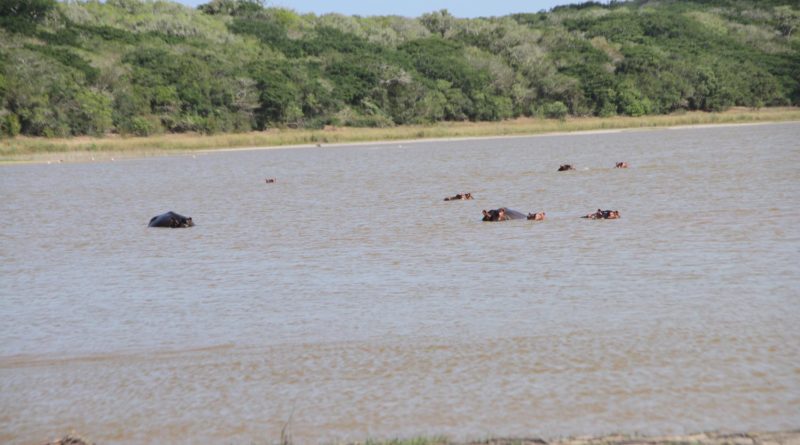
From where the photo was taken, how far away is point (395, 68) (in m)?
66.6

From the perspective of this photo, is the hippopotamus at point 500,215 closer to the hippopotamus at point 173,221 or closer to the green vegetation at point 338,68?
the hippopotamus at point 173,221

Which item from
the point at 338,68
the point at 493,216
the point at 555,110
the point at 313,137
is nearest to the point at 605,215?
the point at 493,216

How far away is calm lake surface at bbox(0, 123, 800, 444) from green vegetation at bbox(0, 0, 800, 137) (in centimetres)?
3480

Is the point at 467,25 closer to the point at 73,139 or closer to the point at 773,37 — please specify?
the point at 773,37

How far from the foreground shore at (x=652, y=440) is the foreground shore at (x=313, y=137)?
127 ft

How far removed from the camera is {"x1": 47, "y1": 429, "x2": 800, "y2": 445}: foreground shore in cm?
579

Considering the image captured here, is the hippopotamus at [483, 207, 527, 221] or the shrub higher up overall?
the hippopotamus at [483, 207, 527, 221]

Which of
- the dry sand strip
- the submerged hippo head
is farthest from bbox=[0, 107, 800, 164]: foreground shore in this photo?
the dry sand strip

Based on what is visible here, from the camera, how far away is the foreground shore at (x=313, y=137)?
4612 centimetres

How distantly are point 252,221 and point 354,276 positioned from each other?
7332 mm

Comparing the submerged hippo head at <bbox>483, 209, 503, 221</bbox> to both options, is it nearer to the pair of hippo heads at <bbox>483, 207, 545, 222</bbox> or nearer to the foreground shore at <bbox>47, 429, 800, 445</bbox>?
the pair of hippo heads at <bbox>483, 207, 545, 222</bbox>

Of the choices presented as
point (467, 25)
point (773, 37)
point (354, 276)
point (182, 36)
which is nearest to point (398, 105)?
point (182, 36)

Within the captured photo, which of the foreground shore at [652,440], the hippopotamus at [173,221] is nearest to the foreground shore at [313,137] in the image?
the hippopotamus at [173,221]

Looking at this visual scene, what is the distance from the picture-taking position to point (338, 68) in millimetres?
67312
